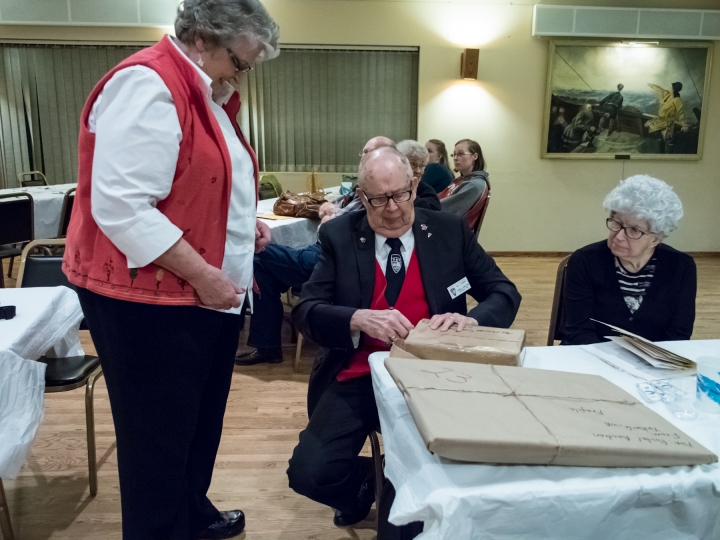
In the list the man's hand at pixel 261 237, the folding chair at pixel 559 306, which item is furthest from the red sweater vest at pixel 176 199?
the folding chair at pixel 559 306

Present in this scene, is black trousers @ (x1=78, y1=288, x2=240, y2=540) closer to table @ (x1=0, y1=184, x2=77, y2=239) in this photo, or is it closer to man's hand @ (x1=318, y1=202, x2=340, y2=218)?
man's hand @ (x1=318, y1=202, x2=340, y2=218)

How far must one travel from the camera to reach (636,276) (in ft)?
6.07

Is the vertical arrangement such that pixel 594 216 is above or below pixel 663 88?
below

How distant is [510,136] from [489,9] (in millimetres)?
1336

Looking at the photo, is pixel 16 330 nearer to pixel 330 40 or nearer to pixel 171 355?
pixel 171 355

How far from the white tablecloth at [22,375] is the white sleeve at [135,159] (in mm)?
551

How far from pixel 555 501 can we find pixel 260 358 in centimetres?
264

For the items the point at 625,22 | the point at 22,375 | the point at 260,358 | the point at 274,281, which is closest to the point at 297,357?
the point at 260,358

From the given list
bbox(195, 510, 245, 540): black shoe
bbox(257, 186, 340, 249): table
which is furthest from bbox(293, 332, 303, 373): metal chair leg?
bbox(195, 510, 245, 540): black shoe

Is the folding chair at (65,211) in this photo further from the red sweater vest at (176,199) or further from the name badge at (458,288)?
the name badge at (458,288)

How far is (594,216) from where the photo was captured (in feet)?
21.7

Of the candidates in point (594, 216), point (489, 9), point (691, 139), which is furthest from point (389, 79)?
point (691, 139)

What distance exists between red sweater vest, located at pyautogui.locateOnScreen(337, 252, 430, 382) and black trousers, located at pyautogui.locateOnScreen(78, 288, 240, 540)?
35 cm

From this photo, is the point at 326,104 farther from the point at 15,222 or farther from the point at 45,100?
the point at 15,222
